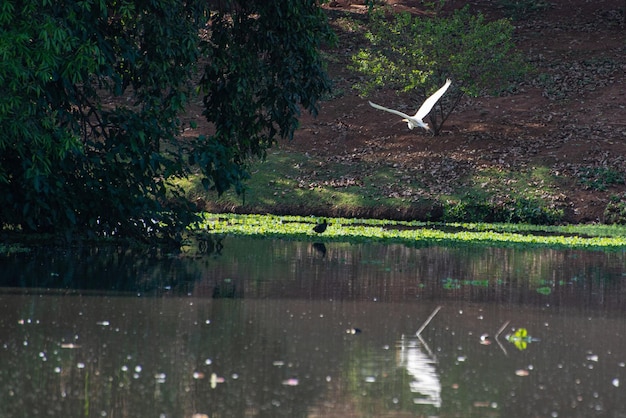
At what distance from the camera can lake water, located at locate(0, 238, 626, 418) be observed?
25.2 ft

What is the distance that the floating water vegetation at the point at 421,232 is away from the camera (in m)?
22.0

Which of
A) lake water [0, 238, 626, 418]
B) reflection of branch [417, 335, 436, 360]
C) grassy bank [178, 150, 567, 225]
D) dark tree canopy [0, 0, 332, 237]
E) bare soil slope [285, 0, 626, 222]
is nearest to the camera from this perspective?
lake water [0, 238, 626, 418]

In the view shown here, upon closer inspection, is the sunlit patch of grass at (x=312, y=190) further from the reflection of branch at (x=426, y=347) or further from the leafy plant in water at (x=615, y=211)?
the reflection of branch at (x=426, y=347)

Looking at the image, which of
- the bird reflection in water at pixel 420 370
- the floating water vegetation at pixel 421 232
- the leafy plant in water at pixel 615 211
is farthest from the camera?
the leafy plant in water at pixel 615 211

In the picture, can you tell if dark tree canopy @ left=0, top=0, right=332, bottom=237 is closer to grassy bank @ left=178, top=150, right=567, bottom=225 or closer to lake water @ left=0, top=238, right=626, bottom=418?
lake water @ left=0, top=238, right=626, bottom=418

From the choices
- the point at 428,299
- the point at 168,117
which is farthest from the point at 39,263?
the point at 428,299

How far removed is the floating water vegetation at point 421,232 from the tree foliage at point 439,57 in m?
8.04

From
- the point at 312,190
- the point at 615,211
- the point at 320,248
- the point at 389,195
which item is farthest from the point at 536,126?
the point at 320,248

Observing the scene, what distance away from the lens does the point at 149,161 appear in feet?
60.0

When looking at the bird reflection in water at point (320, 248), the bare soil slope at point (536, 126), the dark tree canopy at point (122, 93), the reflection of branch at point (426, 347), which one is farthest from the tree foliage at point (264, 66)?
the bare soil slope at point (536, 126)

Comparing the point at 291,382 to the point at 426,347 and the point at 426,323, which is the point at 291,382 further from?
the point at 426,323

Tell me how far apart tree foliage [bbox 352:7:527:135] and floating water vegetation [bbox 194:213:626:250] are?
317 inches

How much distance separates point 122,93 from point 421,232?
7.93 metres

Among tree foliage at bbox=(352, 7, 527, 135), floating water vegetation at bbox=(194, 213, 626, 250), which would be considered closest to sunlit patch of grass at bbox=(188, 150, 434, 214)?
floating water vegetation at bbox=(194, 213, 626, 250)
